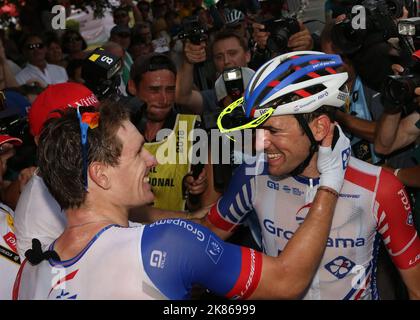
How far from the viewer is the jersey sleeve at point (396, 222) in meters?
2.99

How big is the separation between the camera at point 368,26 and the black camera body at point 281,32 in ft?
1.16

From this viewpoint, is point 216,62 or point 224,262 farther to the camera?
point 216,62

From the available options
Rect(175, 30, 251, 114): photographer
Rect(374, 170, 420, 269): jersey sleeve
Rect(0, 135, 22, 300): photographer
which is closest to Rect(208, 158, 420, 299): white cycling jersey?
Rect(374, 170, 420, 269): jersey sleeve

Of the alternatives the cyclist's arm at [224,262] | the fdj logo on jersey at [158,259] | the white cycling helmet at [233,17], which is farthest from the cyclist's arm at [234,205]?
the white cycling helmet at [233,17]

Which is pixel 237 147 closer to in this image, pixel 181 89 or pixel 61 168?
pixel 181 89

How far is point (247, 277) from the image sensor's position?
228 centimetres

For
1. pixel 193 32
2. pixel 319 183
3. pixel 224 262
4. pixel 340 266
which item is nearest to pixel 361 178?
pixel 319 183

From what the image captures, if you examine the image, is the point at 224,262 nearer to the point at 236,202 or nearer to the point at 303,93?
the point at 303,93

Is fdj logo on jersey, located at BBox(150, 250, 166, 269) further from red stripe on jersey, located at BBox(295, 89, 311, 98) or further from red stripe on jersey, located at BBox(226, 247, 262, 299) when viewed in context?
red stripe on jersey, located at BBox(295, 89, 311, 98)

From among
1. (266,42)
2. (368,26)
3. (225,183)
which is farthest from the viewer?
(266,42)

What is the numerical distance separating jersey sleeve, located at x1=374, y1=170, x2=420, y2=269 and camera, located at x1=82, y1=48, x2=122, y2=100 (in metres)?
2.00

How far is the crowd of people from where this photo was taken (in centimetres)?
221

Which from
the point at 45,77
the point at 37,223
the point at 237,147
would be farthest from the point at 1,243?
the point at 45,77

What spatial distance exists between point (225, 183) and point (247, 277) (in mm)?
1462
